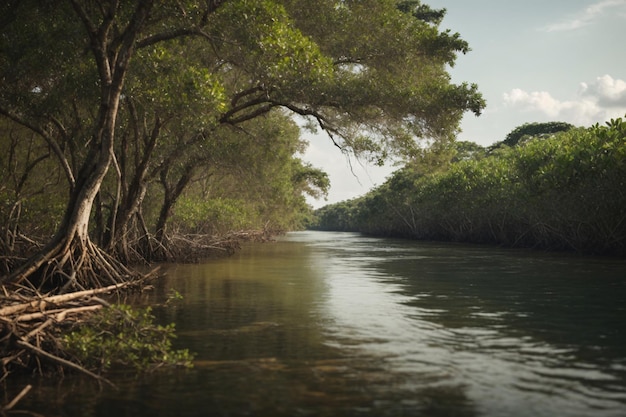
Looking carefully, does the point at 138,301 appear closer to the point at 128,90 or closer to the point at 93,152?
the point at 93,152

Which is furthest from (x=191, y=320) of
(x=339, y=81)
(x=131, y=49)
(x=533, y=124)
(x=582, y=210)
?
(x=533, y=124)

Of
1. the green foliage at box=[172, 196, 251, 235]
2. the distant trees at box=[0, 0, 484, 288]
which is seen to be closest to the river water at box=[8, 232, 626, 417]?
the distant trees at box=[0, 0, 484, 288]

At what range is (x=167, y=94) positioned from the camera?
14258 millimetres

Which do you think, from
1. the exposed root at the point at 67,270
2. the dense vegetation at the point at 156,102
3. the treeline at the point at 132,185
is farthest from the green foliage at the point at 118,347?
the treeline at the point at 132,185

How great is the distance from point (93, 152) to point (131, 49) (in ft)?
7.35

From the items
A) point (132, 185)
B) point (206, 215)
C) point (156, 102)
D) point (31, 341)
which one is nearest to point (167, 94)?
point (156, 102)

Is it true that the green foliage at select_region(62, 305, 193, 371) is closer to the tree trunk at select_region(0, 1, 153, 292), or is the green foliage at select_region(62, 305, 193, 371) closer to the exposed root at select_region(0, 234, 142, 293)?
the exposed root at select_region(0, 234, 142, 293)

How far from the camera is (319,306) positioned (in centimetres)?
1217

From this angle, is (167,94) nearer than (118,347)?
No

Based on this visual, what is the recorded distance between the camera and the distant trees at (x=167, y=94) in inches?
481

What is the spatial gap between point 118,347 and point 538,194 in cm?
2872

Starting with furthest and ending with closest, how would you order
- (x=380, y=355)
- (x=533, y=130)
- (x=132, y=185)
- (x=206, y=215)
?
(x=533, y=130), (x=206, y=215), (x=132, y=185), (x=380, y=355)

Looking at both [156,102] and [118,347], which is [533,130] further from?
[118,347]

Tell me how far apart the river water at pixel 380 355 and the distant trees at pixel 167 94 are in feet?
12.9
